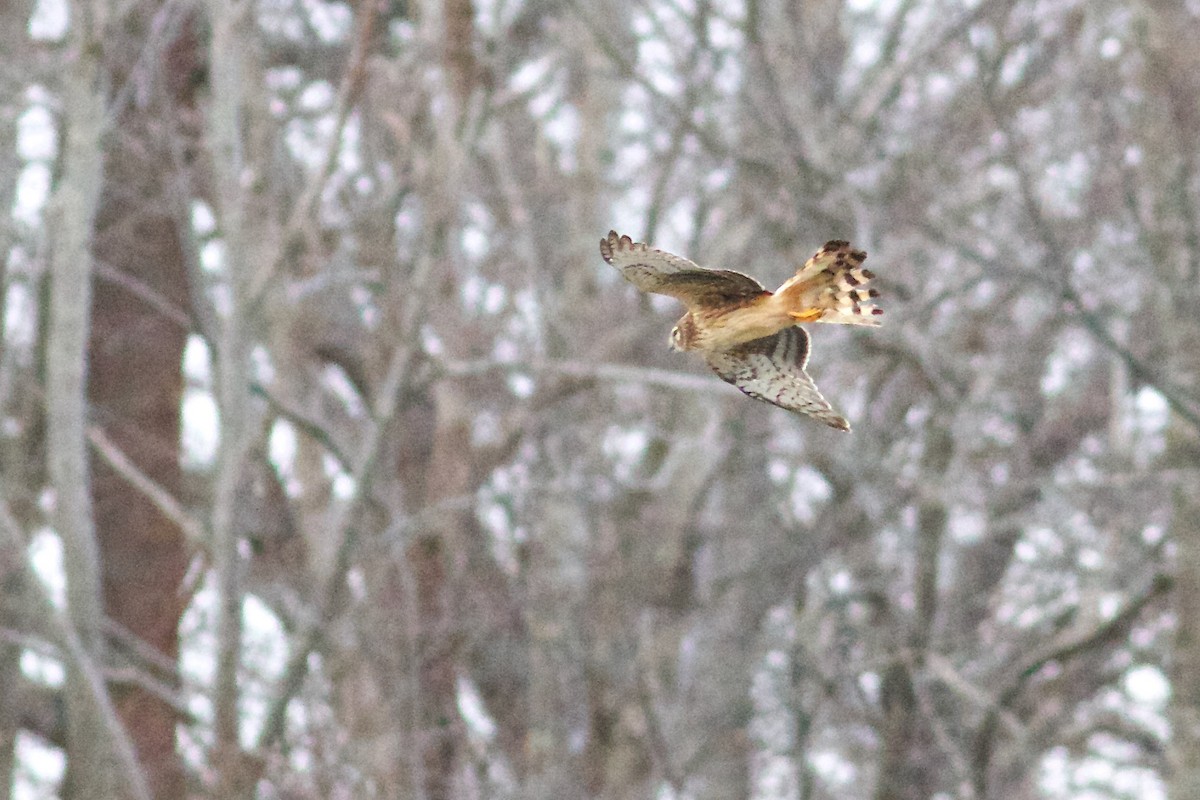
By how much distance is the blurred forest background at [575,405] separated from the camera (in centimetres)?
704

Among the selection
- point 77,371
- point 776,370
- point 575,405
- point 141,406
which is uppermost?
point 575,405

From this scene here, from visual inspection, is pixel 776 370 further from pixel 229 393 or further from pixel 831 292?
pixel 229 393

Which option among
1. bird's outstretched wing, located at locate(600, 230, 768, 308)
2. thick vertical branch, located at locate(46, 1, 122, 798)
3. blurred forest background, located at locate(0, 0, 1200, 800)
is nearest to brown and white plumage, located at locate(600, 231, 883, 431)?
bird's outstretched wing, located at locate(600, 230, 768, 308)

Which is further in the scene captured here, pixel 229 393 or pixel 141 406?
pixel 141 406

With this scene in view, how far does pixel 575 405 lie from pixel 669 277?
28.9 feet

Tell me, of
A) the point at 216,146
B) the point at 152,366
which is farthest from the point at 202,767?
the point at 216,146

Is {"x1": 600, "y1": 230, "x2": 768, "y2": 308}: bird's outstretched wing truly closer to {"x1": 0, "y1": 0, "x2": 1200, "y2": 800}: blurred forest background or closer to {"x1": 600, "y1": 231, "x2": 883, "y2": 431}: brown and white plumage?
{"x1": 600, "y1": 231, "x2": 883, "y2": 431}: brown and white plumage

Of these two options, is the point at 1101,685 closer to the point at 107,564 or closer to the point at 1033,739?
the point at 1033,739

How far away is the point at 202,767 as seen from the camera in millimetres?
9016

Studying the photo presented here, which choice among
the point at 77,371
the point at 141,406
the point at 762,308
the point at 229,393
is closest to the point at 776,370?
the point at 762,308

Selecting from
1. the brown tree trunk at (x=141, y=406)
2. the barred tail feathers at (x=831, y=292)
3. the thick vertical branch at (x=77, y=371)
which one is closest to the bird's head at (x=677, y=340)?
the barred tail feathers at (x=831, y=292)

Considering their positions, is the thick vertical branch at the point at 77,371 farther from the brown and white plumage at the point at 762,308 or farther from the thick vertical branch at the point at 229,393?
the brown and white plumage at the point at 762,308

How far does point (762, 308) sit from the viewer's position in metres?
1.80

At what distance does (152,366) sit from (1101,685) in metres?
7.08
